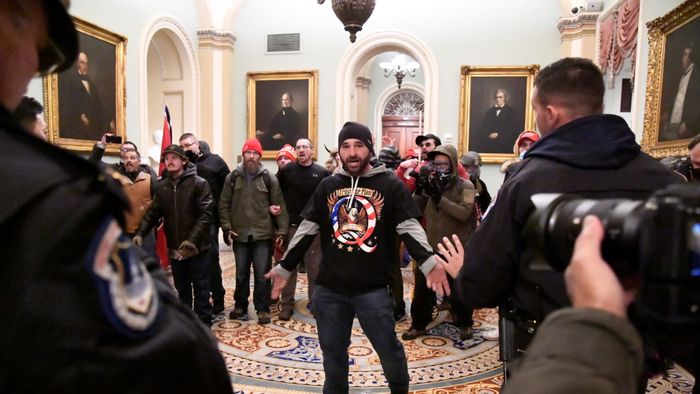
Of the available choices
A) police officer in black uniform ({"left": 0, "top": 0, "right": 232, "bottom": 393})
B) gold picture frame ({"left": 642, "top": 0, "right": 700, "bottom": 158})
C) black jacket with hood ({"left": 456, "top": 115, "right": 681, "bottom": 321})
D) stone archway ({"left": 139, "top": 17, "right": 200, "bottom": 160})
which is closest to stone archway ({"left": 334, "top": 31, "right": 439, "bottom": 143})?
stone archway ({"left": 139, "top": 17, "right": 200, "bottom": 160})

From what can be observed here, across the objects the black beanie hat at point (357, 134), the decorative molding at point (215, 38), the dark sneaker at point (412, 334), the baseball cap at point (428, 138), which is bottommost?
the dark sneaker at point (412, 334)

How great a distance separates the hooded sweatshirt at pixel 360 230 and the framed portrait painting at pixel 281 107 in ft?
22.8

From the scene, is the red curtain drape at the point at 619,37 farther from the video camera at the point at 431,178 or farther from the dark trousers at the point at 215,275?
the dark trousers at the point at 215,275

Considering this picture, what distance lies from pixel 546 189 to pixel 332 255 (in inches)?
60.3

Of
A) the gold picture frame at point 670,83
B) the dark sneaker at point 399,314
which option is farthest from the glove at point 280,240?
the gold picture frame at point 670,83

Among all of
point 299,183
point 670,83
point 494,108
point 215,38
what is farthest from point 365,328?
point 215,38

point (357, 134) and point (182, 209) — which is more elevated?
point (357, 134)

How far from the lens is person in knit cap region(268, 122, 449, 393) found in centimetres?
286

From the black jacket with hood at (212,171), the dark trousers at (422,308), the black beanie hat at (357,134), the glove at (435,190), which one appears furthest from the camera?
the black jacket with hood at (212,171)

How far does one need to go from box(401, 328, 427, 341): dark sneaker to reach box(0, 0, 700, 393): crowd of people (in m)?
0.02

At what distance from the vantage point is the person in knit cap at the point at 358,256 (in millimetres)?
2855

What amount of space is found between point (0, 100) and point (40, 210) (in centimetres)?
19

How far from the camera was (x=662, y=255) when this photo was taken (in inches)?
26.0

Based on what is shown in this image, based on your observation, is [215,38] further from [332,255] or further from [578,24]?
[332,255]
